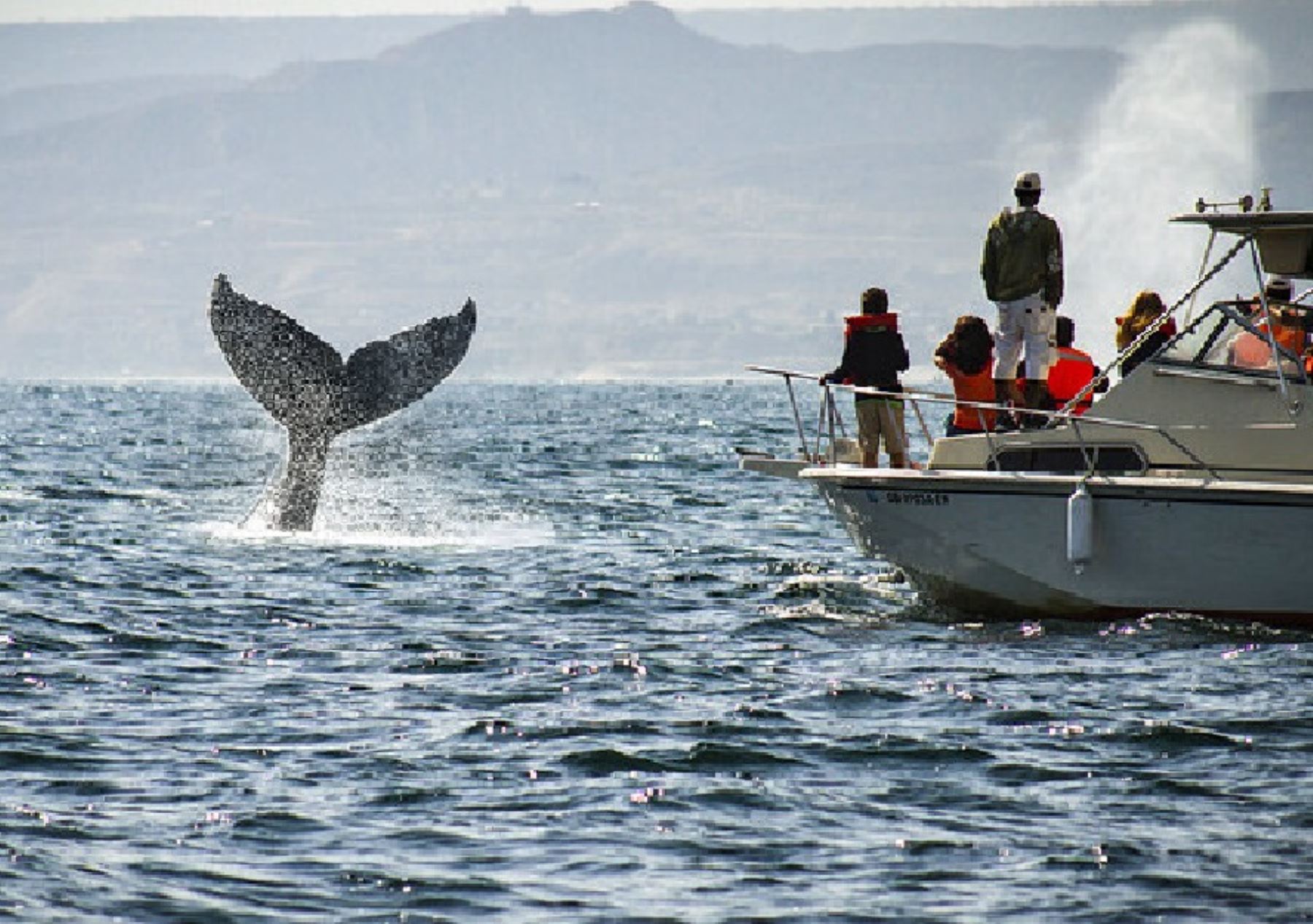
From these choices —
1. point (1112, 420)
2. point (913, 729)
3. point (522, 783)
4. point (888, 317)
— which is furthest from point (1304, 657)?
point (522, 783)

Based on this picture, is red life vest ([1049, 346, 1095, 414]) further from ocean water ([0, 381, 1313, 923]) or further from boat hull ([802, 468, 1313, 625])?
A: ocean water ([0, 381, 1313, 923])

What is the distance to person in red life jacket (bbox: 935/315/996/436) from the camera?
1530 centimetres

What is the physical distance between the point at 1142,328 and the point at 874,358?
1721 millimetres

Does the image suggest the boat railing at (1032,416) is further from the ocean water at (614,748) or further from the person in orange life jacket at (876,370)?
the ocean water at (614,748)

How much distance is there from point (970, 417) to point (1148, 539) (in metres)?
1.95

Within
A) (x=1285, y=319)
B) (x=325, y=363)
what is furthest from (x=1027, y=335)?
(x=325, y=363)

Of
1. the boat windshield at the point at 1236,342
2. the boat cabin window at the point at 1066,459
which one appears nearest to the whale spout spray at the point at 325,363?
the boat cabin window at the point at 1066,459

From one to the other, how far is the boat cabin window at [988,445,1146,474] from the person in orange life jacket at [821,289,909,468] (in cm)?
110

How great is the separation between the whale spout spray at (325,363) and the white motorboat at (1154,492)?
3741 millimetres

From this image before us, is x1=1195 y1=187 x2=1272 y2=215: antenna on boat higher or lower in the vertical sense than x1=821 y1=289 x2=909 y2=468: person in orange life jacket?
higher

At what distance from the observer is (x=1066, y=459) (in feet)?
46.6

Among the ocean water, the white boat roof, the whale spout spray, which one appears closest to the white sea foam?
the ocean water

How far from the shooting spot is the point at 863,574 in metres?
18.4

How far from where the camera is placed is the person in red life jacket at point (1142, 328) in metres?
15.0
